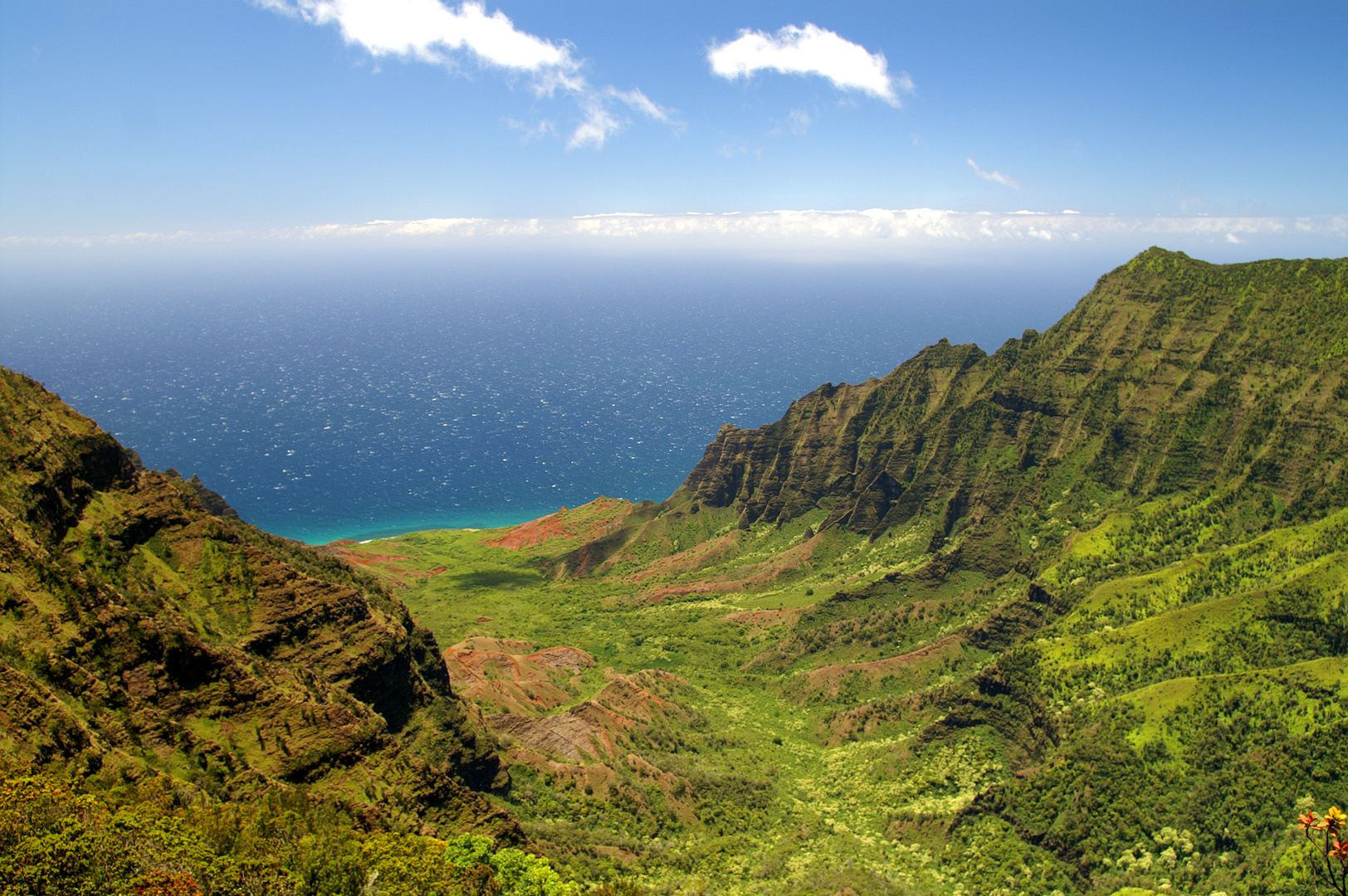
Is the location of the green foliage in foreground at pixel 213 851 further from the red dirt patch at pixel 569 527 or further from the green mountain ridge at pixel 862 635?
the red dirt patch at pixel 569 527

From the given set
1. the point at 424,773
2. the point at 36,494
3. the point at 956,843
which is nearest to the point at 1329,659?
the point at 956,843

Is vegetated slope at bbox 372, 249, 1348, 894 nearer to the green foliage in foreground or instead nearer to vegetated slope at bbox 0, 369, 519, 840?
vegetated slope at bbox 0, 369, 519, 840

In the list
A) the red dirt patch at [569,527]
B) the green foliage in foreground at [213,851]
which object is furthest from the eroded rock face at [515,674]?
the red dirt patch at [569,527]

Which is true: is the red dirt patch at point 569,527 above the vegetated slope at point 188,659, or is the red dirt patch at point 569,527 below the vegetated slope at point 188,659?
below

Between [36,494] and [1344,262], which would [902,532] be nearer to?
[1344,262]

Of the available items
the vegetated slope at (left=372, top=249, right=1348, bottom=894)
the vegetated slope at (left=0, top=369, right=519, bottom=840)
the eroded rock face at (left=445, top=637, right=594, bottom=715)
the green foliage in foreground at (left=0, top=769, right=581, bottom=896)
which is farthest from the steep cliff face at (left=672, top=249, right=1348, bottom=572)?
the green foliage in foreground at (left=0, top=769, right=581, bottom=896)
